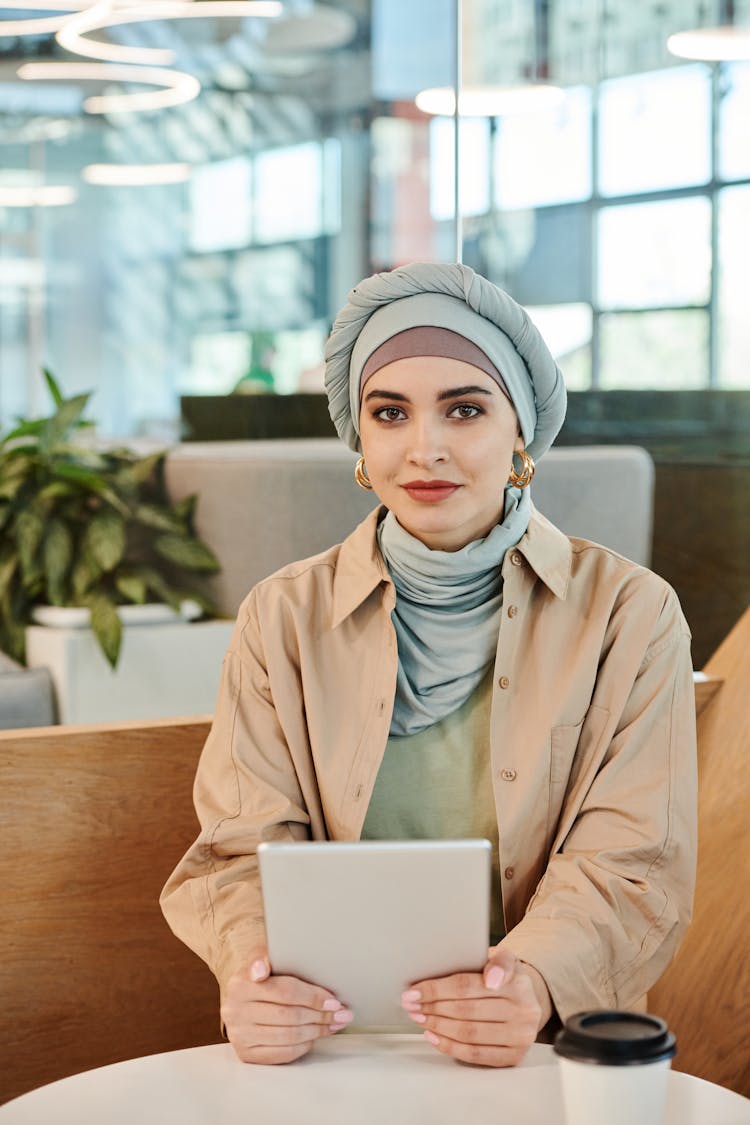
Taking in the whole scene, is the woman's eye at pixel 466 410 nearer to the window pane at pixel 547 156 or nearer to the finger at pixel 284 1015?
the finger at pixel 284 1015

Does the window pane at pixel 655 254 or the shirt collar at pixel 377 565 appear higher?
the window pane at pixel 655 254

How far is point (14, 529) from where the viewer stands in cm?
307

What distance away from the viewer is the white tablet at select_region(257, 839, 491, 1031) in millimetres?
1203

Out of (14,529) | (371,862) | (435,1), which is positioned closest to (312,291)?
(435,1)

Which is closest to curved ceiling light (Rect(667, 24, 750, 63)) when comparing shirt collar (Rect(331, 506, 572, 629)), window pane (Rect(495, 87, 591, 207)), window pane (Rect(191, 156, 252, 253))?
window pane (Rect(495, 87, 591, 207))

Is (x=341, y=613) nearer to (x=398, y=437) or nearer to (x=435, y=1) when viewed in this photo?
(x=398, y=437)

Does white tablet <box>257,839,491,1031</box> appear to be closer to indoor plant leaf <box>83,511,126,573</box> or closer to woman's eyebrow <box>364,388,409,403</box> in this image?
woman's eyebrow <box>364,388,409,403</box>

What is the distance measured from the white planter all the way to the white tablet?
1.59 metres

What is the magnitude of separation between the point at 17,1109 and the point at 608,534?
2.26m

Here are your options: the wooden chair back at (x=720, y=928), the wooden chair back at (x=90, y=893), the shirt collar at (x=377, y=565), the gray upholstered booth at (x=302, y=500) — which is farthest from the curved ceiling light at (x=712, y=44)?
the wooden chair back at (x=90, y=893)

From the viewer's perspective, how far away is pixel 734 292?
3.90 metres

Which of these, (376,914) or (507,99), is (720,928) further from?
(507,99)

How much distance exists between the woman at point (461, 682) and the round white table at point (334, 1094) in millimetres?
286

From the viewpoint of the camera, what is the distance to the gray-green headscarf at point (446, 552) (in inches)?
69.0
